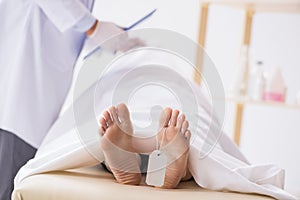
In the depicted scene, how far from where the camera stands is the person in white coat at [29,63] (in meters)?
1.82

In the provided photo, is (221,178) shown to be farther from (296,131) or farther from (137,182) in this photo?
(296,131)

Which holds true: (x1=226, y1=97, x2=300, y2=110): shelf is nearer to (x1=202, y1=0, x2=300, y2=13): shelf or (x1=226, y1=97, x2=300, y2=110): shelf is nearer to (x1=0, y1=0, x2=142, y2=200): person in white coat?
(x1=202, y1=0, x2=300, y2=13): shelf

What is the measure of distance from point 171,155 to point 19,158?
2.42 feet

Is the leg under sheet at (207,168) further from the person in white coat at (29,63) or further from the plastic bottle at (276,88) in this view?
the plastic bottle at (276,88)

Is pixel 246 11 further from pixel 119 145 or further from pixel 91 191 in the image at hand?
pixel 91 191

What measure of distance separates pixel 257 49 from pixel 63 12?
145 cm

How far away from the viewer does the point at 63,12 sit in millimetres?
1777

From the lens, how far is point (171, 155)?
1.33 m

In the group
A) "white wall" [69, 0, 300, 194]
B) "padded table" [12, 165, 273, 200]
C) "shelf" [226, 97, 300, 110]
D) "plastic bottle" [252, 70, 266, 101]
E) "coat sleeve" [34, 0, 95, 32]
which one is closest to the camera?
"padded table" [12, 165, 273, 200]

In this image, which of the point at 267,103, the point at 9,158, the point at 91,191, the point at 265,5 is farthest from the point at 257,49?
the point at 91,191

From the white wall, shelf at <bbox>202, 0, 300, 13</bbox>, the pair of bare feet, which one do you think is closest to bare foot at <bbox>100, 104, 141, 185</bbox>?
the pair of bare feet

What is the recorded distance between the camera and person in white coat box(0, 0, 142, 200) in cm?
182

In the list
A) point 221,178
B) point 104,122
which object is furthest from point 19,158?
point 221,178

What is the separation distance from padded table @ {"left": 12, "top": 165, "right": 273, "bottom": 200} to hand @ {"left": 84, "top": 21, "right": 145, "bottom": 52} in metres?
0.63
